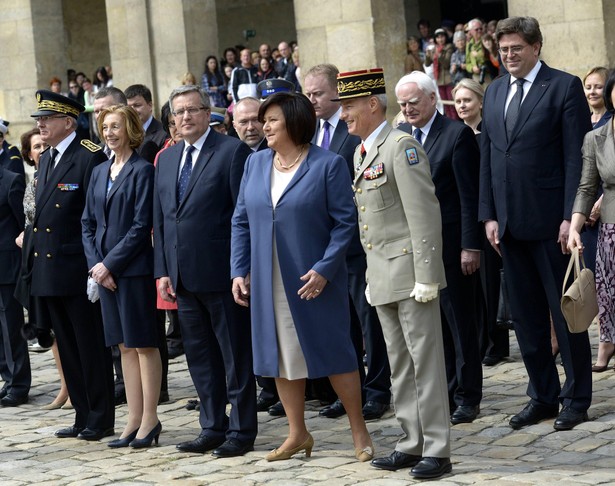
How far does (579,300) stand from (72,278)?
315 cm

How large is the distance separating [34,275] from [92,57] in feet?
77.0

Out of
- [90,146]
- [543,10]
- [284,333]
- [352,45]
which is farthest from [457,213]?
[352,45]

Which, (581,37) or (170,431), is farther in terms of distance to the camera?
(581,37)

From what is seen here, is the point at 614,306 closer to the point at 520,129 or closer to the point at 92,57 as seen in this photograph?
the point at 520,129

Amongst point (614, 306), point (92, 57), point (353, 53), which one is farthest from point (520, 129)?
point (92, 57)

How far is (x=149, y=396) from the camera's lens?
308 inches

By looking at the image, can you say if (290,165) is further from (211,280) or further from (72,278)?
(72,278)

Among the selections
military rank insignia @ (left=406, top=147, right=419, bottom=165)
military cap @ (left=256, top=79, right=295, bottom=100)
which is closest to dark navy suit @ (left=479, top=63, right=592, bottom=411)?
military rank insignia @ (left=406, top=147, right=419, bottom=165)

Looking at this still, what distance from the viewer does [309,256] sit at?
6891 millimetres

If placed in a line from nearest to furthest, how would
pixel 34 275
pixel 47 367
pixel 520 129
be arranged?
pixel 520 129 → pixel 34 275 → pixel 47 367

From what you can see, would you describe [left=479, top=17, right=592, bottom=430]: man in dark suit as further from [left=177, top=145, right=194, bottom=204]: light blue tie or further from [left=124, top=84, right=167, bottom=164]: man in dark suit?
[left=124, top=84, right=167, bottom=164]: man in dark suit

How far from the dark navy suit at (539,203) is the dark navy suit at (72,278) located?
2.48 meters

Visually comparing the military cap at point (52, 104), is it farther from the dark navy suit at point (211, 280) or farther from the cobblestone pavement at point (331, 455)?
the cobblestone pavement at point (331, 455)

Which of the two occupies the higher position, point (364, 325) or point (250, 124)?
point (250, 124)
